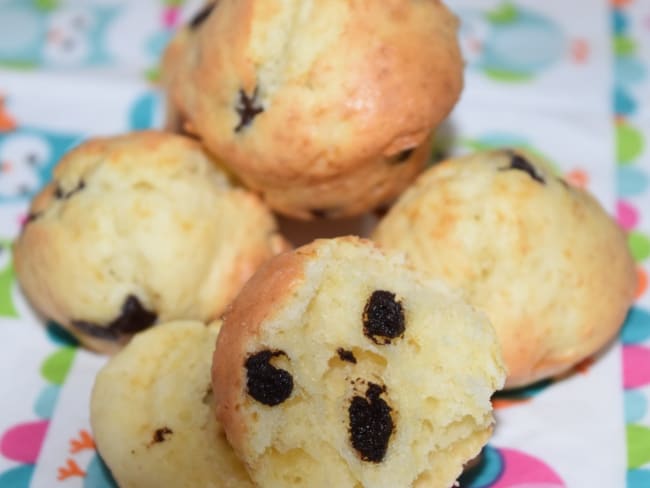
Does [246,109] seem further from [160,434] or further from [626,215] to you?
[626,215]

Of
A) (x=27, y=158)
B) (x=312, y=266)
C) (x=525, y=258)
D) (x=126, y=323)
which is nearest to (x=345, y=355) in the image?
(x=312, y=266)

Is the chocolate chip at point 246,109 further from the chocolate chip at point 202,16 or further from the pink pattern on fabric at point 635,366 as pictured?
the pink pattern on fabric at point 635,366

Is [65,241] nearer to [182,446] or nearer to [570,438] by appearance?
[182,446]

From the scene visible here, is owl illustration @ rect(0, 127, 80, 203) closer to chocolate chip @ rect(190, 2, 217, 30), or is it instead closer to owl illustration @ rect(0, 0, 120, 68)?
owl illustration @ rect(0, 0, 120, 68)

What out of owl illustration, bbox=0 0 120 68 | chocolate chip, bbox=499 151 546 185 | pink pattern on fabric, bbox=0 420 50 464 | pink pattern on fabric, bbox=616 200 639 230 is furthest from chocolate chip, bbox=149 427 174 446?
owl illustration, bbox=0 0 120 68

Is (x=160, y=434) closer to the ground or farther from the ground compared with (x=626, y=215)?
farther from the ground

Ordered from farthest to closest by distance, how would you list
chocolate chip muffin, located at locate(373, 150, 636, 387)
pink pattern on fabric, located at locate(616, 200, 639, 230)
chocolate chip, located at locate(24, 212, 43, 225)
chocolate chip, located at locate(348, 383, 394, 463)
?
pink pattern on fabric, located at locate(616, 200, 639, 230), chocolate chip, located at locate(24, 212, 43, 225), chocolate chip muffin, located at locate(373, 150, 636, 387), chocolate chip, located at locate(348, 383, 394, 463)
